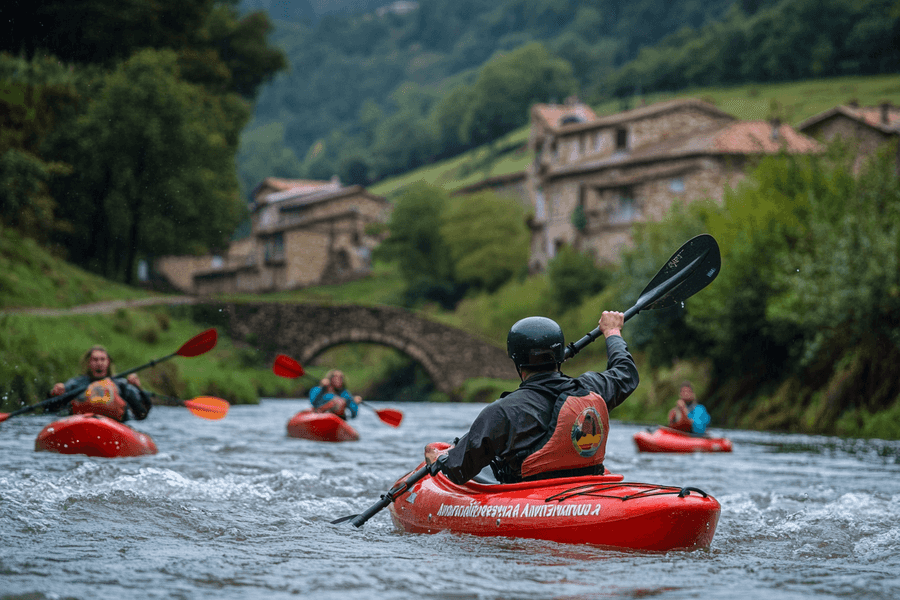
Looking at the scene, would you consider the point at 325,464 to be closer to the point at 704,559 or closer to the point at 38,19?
the point at 704,559

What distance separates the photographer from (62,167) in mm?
26469

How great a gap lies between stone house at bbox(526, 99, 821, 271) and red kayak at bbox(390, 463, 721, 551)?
36385mm

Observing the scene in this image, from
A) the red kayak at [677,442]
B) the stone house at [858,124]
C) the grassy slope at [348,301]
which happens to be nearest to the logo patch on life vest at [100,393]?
the grassy slope at [348,301]

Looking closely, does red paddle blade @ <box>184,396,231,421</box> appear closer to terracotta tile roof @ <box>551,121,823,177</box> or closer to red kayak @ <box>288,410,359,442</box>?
red kayak @ <box>288,410,359,442</box>

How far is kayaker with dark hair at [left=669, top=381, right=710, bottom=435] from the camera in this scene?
46.3 feet

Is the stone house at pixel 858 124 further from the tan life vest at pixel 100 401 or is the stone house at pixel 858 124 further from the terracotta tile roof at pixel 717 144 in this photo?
the tan life vest at pixel 100 401

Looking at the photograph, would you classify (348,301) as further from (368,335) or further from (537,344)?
(537,344)

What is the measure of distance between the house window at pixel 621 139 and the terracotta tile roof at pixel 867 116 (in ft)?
27.7

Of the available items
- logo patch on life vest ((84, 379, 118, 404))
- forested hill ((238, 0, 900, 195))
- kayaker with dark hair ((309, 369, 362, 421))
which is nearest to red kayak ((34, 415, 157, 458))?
logo patch on life vest ((84, 379, 118, 404))

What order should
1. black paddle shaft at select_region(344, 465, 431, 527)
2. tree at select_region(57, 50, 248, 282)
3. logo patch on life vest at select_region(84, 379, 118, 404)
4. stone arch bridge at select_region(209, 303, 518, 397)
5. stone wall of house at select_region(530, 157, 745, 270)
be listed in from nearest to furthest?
black paddle shaft at select_region(344, 465, 431, 527), logo patch on life vest at select_region(84, 379, 118, 404), tree at select_region(57, 50, 248, 282), stone arch bridge at select_region(209, 303, 518, 397), stone wall of house at select_region(530, 157, 745, 270)

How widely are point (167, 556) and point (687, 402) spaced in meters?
10.7

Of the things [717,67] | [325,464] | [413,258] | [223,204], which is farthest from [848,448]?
[717,67]

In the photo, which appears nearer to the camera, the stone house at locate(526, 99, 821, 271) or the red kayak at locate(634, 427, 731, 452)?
the red kayak at locate(634, 427, 731, 452)

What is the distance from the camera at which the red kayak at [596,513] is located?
16.7ft
